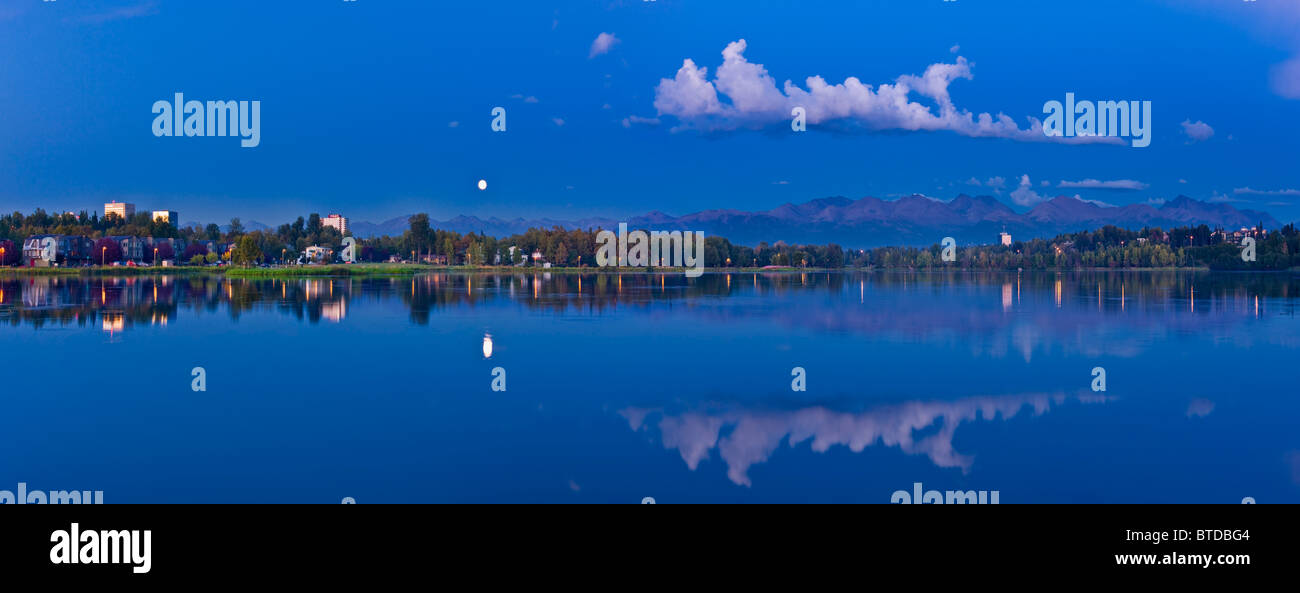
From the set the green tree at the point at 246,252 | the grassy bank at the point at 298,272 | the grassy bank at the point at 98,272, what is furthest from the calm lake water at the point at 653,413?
the green tree at the point at 246,252

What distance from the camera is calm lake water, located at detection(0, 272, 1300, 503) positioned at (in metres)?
13.1

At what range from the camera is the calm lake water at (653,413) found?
42.9 feet

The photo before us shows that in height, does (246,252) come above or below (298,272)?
above

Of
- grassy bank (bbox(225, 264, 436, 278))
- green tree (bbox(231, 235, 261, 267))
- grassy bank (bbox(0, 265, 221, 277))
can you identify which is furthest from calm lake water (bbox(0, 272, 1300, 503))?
Result: green tree (bbox(231, 235, 261, 267))

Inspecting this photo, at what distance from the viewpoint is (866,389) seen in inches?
832

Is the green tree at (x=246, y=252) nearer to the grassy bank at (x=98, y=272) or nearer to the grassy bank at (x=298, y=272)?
the grassy bank at (x=98, y=272)

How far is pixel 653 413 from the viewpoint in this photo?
59.8ft

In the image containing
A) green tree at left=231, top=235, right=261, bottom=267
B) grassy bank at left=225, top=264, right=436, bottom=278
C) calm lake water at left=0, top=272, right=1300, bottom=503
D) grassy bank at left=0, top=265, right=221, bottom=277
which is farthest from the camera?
green tree at left=231, top=235, right=261, bottom=267

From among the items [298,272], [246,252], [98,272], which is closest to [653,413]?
[298,272]

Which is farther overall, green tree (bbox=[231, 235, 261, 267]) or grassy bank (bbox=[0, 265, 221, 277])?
green tree (bbox=[231, 235, 261, 267])

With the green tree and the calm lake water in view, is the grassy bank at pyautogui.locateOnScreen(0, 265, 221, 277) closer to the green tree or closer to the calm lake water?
the green tree

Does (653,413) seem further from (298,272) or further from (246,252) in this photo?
(246,252)
